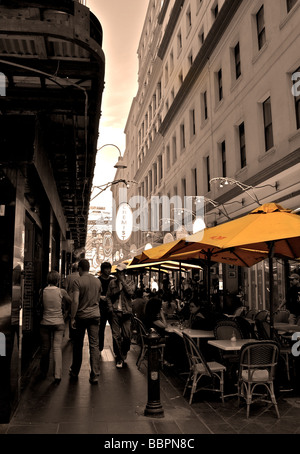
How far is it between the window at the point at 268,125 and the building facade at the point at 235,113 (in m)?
0.04

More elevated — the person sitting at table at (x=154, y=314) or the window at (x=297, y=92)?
the window at (x=297, y=92)

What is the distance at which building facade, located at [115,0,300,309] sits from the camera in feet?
48.8

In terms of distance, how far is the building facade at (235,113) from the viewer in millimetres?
14859

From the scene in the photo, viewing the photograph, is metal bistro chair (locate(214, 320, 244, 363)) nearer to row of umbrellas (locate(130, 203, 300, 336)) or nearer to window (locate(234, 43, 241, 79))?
row of umbrellas (locate(130, 203, 300, 336))

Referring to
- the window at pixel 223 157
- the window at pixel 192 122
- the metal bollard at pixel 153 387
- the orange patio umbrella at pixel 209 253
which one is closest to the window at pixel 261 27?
the window at pixel 223 157

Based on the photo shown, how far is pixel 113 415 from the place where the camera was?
5723 millimetres

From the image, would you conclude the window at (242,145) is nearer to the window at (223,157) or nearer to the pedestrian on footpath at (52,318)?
the window at (223,157)

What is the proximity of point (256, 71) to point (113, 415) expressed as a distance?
15215mm

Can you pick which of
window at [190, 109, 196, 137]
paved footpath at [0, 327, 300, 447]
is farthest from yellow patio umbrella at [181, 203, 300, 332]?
window at [190, 109, 196, 137]

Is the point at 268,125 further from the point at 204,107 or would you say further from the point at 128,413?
the point at 128,413

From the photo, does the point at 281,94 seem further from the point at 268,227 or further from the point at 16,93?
the point at 16,93

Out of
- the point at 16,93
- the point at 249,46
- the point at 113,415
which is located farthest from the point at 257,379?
the point at 249,46

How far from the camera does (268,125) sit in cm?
1659

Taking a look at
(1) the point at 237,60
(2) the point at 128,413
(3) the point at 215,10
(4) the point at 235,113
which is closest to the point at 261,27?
(1) the point at 237,60
